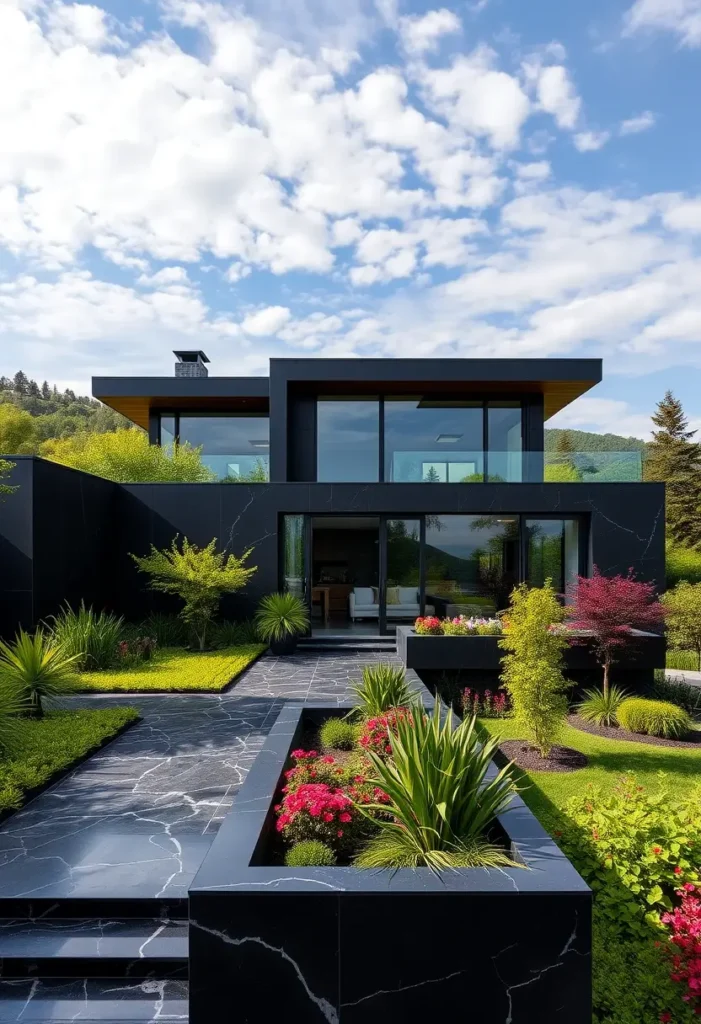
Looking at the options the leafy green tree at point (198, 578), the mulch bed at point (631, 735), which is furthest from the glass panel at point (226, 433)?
the mulch bed at point (631, 735)

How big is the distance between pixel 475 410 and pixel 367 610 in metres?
6.46

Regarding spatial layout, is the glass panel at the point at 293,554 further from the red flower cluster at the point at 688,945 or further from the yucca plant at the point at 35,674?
the red flower cluster at the point at 688,945

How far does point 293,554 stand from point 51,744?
7.89 meters

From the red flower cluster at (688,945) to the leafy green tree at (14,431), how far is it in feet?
118

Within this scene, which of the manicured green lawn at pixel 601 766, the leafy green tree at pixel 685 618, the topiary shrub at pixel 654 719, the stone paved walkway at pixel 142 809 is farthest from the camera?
the leafy green tree at pixel 685 618

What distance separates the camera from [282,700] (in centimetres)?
860

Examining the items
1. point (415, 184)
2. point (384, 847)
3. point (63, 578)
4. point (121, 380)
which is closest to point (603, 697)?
point (384, 847)

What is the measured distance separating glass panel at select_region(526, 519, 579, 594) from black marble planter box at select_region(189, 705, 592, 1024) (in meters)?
11.4

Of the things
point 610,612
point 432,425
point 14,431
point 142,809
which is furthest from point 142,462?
point 14,431

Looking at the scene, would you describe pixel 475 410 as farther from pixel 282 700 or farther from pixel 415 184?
pixel 282 700

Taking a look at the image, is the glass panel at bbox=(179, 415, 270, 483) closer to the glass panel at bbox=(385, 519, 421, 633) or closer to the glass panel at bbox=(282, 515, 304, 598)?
the glass panel at bbox=(282, 515, 304, 598)

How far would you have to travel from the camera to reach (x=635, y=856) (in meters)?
3.68

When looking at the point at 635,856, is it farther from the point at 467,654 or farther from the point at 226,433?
the point at 226,433

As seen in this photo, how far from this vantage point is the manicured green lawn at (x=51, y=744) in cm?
524
